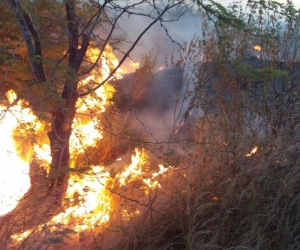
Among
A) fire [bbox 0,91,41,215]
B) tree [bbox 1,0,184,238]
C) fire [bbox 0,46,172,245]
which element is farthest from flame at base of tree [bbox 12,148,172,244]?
fire [bbox 0,91,41,215]

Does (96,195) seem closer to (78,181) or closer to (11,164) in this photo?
(78,181)

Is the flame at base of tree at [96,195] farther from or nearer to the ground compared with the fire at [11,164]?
nearer to the ground

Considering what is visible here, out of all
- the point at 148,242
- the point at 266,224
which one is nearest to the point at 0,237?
the point at 148,242

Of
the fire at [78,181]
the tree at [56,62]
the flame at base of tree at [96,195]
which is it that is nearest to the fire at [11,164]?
the fire at [78,181]

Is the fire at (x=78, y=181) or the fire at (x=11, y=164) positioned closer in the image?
the fire at (x=78, y=181)

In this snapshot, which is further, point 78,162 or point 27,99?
point 78,162

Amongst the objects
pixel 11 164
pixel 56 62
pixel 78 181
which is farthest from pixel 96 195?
pixel 56 62

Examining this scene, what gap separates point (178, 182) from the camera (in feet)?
14.1

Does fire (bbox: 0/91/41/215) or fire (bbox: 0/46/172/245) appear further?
fire (bbox: 0/91/41/215)

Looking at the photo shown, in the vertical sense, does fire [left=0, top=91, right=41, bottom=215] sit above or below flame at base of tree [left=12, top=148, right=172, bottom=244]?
above

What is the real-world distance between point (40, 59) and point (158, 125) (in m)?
4.48

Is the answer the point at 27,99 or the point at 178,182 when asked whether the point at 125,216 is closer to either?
the point at 178,182

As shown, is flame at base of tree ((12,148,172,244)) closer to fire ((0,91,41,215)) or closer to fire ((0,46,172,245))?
fire ((0,46,172,245))

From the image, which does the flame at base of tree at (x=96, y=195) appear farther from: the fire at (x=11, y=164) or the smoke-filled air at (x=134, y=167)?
the fire at (x=11, y=164)
